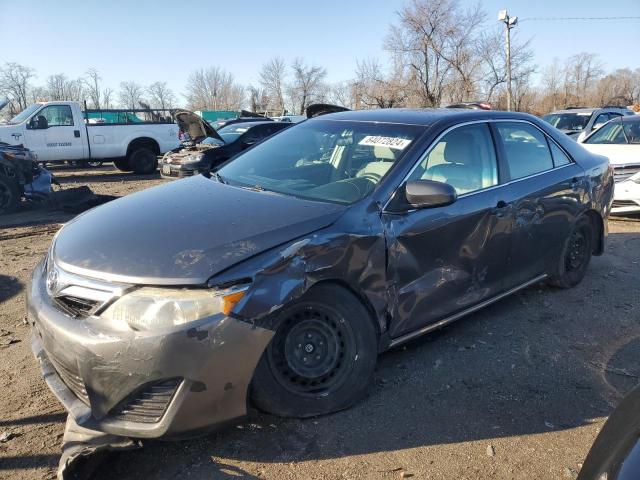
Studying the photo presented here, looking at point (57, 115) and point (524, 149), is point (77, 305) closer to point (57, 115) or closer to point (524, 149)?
point (524, 149)

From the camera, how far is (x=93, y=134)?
14.6 metres

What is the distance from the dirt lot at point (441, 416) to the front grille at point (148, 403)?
32 centimetres

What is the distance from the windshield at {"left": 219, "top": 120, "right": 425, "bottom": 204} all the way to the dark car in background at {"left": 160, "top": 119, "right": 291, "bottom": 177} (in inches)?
285

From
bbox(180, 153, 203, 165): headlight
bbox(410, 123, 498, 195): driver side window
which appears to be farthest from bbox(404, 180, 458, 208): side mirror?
bbox(180, 153, 203, 165): headlight

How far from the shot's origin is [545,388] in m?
3.18

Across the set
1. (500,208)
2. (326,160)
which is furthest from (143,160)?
(500,208)

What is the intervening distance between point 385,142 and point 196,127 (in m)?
9.60

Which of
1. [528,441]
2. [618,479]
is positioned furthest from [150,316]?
[528,441]

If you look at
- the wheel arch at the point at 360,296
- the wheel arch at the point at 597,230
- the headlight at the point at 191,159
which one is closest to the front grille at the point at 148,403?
the wheel arch at the point at 360,296

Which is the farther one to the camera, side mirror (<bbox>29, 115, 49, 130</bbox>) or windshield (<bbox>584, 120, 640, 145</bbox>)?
side mirror (<bbox>29, 115, 49, 130</bbox>)

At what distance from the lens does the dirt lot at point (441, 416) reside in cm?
249

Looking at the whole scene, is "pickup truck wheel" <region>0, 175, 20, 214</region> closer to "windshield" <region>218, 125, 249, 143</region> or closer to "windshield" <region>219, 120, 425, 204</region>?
"windshield" <region>218, 125, 249, 143</region>

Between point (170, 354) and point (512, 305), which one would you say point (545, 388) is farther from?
Result: point (170, 354)

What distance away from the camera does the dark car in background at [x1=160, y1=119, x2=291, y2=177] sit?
11.4 metres
